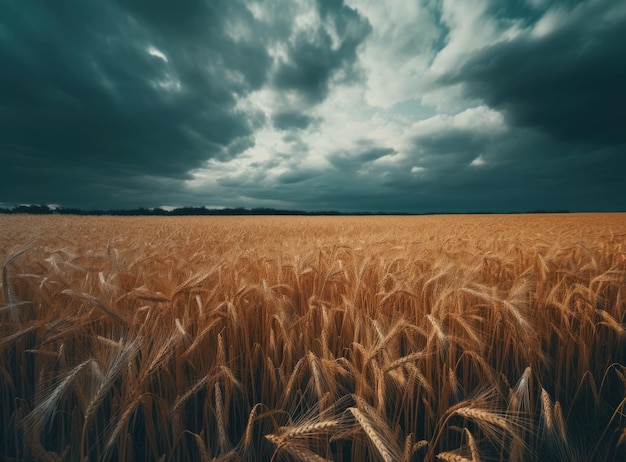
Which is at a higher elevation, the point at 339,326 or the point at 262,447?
the point at 339,326

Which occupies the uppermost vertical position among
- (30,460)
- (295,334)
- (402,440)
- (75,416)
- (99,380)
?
(99,380)

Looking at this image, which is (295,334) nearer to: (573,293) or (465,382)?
(465,382)

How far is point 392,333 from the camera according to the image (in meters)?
1.39

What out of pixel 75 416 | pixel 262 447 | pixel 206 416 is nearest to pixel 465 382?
pixel 262 447

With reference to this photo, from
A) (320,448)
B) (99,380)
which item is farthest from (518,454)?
(99,380)

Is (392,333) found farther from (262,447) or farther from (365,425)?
(262,447)

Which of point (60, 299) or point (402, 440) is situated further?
point (60, 299)

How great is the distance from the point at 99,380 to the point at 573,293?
10.1ft

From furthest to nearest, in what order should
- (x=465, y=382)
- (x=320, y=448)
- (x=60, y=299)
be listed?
(x=60, y=299) → (x=465, y=382) → (x=320, y=448)

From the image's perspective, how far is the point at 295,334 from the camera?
1.86 meters

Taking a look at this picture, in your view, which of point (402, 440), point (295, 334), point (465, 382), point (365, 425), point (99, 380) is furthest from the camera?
point (295, 334)

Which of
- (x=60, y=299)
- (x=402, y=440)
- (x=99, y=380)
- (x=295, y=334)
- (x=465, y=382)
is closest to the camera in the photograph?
(x=99, y=380)

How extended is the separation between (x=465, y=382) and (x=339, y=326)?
0.89 m

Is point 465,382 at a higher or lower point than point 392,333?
lower
